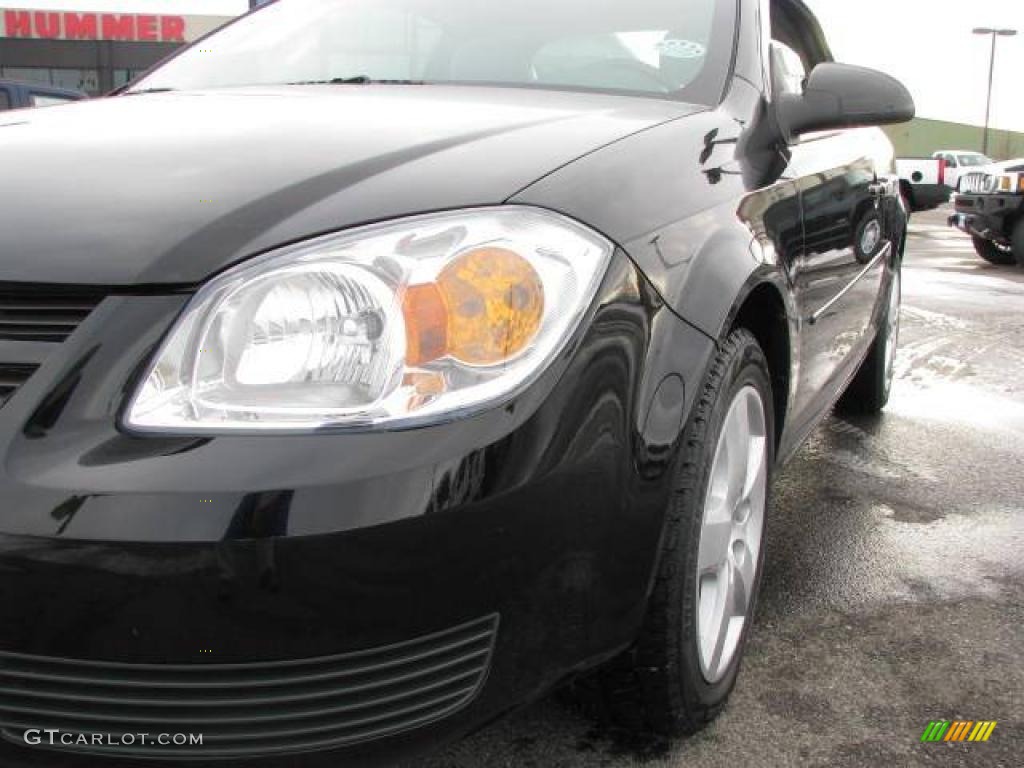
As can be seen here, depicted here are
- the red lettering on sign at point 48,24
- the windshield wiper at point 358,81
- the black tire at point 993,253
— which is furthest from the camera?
the red lettering on sign at point 48,24

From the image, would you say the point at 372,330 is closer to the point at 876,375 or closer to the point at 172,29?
the point at 876,375

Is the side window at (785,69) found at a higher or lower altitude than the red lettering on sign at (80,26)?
lower

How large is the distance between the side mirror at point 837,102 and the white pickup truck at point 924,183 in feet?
53.6

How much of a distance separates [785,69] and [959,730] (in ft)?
5.66

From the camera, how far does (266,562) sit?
1123 millimetres

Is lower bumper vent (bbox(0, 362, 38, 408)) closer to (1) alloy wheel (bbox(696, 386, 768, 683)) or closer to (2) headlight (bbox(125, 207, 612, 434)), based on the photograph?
(2) headlight (bbox(125, 207, 612, 434))

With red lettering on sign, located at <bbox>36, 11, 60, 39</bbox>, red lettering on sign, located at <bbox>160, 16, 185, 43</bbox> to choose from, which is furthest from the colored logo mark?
red lettering on sign, located at <bbox>36, 11, 60, 39</bbox>

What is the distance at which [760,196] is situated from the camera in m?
1.98

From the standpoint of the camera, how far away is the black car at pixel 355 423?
1131mm

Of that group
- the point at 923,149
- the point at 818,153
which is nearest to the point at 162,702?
the point at 818,153

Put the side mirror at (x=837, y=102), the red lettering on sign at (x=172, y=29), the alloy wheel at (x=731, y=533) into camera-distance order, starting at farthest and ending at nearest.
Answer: the red lettering on sign at (x=172, y=29)
the side mirror at (x=837, y=102)
the alloy wheel at (x=731, y=533)

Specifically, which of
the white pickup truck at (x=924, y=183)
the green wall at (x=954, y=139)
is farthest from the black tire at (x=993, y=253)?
the green wall at (x=954, y=139)

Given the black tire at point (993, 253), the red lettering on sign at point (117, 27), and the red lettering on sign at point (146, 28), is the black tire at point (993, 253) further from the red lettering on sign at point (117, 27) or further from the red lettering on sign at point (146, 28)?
the red lettering on sign at point (117, 27)

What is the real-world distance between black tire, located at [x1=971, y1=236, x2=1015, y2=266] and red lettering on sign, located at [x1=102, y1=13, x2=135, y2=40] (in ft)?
75.0
